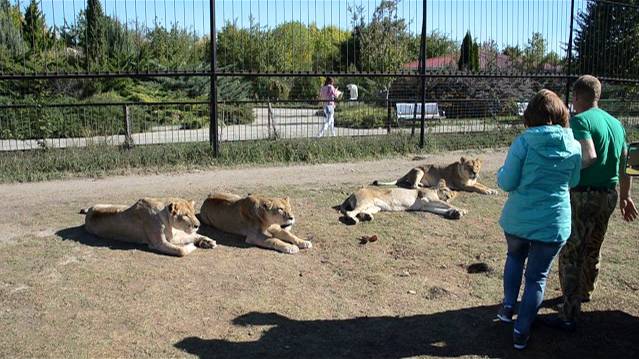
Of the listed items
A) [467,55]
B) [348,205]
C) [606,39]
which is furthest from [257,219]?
[467,55]

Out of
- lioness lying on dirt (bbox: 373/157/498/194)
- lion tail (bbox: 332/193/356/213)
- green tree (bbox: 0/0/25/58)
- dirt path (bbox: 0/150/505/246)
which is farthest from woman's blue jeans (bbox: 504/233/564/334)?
green tree (bbox: 0/0/25/58)

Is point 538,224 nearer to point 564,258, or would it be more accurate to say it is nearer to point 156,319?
point 564,258

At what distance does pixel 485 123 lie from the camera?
1745 cm

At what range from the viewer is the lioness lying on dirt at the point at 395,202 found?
8695 millimetres

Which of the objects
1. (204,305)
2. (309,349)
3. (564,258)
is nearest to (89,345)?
(204,305)

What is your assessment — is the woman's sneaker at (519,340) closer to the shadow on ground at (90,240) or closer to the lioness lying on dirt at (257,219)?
the lioness lying on dirt at (257,219)

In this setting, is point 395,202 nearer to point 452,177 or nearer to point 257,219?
point 452,177

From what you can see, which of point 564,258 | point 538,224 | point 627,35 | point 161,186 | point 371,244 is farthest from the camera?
point 627,35

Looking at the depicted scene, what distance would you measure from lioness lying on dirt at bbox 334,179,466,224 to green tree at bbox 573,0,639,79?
10297 mm

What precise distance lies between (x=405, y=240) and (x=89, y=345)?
4.10 m

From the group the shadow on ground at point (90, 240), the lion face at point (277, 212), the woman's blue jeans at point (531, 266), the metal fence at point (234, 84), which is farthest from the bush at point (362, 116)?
the woman's blue jeans at point (531, 266)

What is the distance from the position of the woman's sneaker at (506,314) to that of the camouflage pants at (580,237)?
0.45m

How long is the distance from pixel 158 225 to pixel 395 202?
3.58 meters

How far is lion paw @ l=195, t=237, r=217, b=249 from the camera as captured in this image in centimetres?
706
